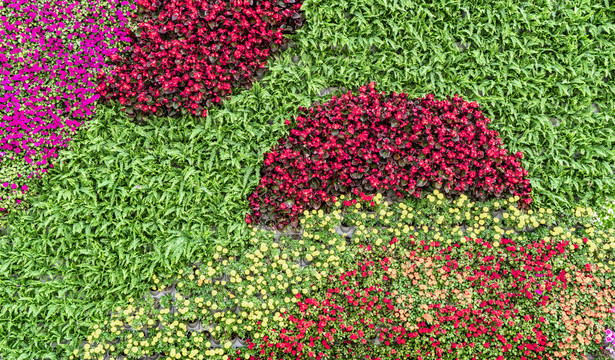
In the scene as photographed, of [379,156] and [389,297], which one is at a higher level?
[379,156]

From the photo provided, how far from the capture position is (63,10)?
16.1ft

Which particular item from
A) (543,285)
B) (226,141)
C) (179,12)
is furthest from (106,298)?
(543,285)

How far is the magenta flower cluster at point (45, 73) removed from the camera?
4.72 meters

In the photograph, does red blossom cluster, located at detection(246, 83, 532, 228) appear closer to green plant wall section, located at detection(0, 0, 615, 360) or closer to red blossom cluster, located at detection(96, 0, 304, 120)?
green plant wall section, located at detection(0, 0, 615, 360)

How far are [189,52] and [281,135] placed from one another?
1512 mm

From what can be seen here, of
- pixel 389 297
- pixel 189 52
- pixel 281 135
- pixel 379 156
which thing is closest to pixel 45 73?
pixel 189 52

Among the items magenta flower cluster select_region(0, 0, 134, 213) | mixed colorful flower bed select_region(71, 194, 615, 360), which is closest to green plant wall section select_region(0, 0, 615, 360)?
magenta flower cluster select_region(0, 0, 134, 213)

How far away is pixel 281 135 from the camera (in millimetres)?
5090

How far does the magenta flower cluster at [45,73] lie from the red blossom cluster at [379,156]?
8.05 feet

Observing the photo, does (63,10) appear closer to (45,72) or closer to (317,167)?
(45,72)

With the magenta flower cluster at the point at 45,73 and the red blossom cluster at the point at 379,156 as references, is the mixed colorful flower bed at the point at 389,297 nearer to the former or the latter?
the red blossom cluster at the point at 379,156

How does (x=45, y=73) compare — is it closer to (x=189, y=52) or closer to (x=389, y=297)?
(x=189, y=52)

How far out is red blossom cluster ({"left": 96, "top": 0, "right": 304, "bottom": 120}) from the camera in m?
4.80

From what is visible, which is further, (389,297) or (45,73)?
(45,73)
